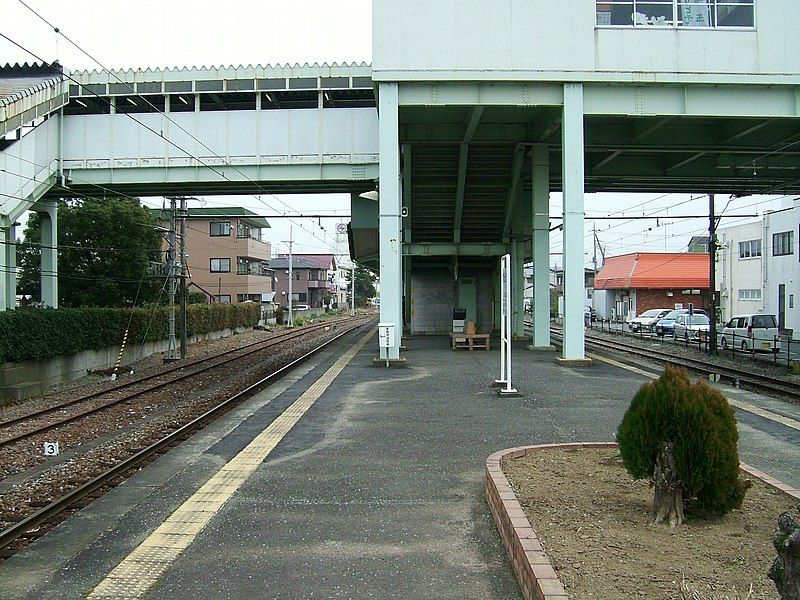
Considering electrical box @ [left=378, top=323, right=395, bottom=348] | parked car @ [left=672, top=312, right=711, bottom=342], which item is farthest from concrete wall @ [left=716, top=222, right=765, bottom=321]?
electrical box @ [left=378, top=323, right=395, bottom=348]

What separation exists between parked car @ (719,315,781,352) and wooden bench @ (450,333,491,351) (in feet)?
33.7

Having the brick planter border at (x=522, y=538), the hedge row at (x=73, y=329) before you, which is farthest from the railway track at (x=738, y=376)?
the hedge row at (x=73, y=329)

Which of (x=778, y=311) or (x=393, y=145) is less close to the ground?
(x=393, y=145)

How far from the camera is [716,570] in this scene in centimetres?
432

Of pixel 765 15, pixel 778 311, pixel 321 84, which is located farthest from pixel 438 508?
pixel 778 311

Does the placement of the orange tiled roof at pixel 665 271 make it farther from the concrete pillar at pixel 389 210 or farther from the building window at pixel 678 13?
the concrete pillar at pixel 389 210

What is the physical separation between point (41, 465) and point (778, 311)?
39827 millimetres

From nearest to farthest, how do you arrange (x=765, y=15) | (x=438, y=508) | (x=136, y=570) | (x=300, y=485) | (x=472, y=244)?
(x=136, y=570)
(x=438, y=508)
(x=300, y=485)
(x=765, y=15)
(x=472, y=244)

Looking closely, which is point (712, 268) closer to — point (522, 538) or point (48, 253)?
point (48, 253)

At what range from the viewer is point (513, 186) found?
81.8 feet

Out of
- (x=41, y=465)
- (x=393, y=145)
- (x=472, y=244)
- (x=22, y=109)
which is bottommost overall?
(x=41, y=465)

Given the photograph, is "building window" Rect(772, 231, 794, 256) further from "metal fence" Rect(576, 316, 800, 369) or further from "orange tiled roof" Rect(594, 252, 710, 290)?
"orange tiled roof" Rect(594, 252, 710, 290)

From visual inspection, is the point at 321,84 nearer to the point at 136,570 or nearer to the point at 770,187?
the point at 770,187

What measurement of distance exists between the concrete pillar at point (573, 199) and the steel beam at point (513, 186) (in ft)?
16.8
